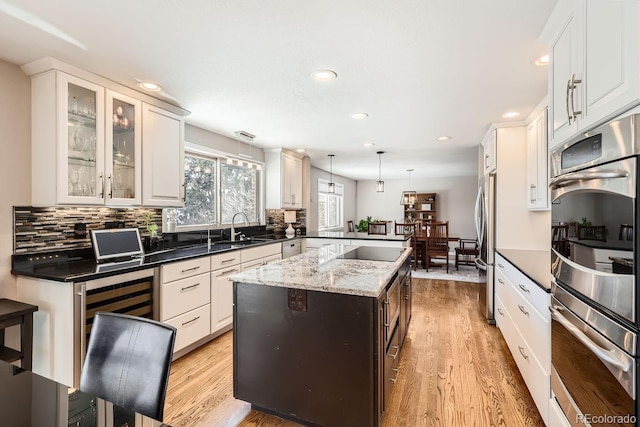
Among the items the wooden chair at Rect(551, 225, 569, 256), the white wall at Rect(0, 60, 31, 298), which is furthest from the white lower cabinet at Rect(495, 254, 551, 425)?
the white wall at Rect(0, 60, 31, 298)

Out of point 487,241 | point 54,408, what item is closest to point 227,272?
point 54,408

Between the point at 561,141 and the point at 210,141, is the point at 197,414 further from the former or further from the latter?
the point at 210,141

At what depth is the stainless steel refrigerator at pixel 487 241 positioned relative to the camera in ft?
11.3

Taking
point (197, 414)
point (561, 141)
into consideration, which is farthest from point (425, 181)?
point (197, 414)

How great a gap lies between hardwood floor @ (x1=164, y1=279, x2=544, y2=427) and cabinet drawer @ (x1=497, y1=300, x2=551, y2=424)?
0.15 m

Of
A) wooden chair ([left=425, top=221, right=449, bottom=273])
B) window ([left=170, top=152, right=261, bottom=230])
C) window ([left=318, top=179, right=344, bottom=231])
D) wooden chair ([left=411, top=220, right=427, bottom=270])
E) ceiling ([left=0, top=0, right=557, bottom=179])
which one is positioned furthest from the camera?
window ([left=318, top=179, right=344, bottom=231])

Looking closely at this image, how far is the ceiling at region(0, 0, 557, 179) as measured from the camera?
5.00ft

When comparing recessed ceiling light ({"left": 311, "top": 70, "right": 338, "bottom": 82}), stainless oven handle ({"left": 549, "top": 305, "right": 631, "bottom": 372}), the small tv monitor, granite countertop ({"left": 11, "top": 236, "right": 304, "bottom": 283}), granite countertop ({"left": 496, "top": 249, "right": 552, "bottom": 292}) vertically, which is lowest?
stainless oven handle ({"left": 549, "top": 305, "right": 631, "bottom": 372})

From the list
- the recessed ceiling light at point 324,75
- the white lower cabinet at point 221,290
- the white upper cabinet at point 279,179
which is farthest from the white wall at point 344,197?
the recessed ceiling light at point 324,75

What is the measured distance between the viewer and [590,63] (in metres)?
1.20

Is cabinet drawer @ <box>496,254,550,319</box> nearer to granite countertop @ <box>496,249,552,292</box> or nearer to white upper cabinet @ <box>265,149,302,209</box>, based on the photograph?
granite countertop @ <box>496,249,552,292</box>

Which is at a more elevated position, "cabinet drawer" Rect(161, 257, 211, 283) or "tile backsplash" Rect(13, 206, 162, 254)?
"tile backsplash" Rect(13, 206, 162, 254)

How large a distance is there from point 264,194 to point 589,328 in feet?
13.8

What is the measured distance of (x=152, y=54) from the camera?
1.96 m
